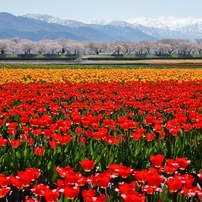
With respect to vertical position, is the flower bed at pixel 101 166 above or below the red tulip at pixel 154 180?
below

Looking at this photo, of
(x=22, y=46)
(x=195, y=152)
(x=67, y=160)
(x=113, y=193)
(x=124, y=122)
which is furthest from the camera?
A: (x=22, y=46)

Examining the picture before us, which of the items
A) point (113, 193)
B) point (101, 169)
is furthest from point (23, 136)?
point (113, 193)

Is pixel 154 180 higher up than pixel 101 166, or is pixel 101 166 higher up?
pixel 154 180

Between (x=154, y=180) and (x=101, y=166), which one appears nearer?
(x=154, y=180)

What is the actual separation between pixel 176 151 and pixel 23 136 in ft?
7.65

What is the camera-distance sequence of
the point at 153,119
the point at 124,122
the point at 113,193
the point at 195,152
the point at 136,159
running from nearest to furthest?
the point at 113,193
the point at 136,159
the point at 195,152
the point at 124,122
the point at 153,119

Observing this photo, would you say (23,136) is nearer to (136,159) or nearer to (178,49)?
(136,159)

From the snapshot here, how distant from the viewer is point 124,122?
6332 millimetres

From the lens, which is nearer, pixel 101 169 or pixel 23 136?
pixel 101 169

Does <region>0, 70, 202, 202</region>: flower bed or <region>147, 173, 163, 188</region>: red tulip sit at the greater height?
<region>147, 173, 163, 188</region>: red tulip

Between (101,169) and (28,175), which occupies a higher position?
(28,175)

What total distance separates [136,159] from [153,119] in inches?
65.9

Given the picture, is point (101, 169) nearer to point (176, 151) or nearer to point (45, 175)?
point (45, 175)

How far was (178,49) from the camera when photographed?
153500 millimetres
